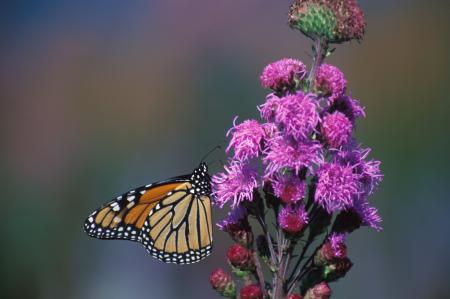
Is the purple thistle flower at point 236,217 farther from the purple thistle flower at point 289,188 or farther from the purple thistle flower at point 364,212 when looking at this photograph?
the purple thistle flower at point 364,212

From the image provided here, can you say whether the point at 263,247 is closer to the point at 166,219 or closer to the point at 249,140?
the point at 249,140

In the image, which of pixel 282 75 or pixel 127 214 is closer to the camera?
pixel 282 75

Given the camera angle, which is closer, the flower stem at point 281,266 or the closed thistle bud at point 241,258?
the flower stem at point 281,266

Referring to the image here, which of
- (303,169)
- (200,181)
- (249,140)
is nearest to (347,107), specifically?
(303,169)

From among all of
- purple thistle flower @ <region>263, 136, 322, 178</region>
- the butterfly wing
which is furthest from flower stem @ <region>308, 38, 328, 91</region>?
the butterfly wing

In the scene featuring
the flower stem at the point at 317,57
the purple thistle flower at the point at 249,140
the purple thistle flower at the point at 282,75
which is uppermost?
the flower stem at the point at 317,57

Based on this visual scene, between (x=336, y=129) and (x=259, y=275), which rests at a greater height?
(x=336, y=129)

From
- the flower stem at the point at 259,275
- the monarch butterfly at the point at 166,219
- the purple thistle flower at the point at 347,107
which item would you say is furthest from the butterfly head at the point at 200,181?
the purple thistle flower at the point at 347,107
